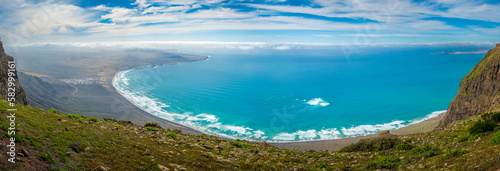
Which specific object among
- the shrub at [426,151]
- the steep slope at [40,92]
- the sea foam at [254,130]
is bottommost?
the sea foam at [254,130]

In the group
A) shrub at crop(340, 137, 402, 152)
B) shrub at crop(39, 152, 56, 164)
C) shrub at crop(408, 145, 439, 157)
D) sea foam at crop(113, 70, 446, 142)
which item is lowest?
sea foam at crop(113, 70, 446, 142)

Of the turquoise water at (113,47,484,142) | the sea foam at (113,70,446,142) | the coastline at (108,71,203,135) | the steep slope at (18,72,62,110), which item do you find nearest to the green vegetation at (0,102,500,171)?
the sea foam at (113,70,446,142)

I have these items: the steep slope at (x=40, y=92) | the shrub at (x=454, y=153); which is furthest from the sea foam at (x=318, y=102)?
the steep slope at (x=40, y=92)

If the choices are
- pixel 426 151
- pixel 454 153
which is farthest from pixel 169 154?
pixel 426 151

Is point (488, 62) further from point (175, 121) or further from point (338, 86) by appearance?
point (338, 86)

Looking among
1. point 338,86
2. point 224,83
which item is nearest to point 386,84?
point 338,86

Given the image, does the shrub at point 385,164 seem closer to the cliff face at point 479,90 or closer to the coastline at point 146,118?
the cliff face at point 479,90

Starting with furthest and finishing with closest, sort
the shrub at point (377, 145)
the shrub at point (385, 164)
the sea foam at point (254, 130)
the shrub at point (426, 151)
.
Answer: the sea foam at point (254, 130) → the shrub at point (377, 145) → the shrub at point (426, 151) → the shrub at point (385, 164)

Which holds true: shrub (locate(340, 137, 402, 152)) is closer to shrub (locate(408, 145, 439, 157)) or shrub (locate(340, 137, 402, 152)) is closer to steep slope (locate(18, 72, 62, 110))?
shrub (locate(408, 145, 439, 157))
